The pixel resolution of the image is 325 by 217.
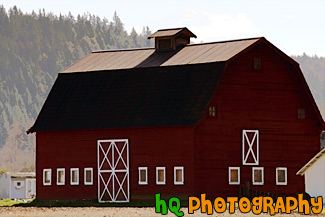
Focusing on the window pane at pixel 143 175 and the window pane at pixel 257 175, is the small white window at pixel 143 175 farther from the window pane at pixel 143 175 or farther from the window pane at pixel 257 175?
the window pane at pixel 257 175

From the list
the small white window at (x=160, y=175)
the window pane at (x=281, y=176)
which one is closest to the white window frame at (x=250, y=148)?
the window pane at (x=281, y=176)

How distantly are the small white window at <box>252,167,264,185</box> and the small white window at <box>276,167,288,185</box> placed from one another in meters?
1.22

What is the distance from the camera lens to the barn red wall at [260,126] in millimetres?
61812

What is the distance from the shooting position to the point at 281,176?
64688 millimetres

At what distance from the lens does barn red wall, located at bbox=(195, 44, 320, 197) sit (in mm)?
61812

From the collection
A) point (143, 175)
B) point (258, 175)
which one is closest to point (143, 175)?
point (143, 175)

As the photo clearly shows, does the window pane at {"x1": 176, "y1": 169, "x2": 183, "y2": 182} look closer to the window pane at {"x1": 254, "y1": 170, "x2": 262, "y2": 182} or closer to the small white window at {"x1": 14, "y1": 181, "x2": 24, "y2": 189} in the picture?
the window pane at {"x1": 254, "y1": 170, "x2": 262, "y2": 182}

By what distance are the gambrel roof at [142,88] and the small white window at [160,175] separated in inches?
102

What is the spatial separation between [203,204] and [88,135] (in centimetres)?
1290

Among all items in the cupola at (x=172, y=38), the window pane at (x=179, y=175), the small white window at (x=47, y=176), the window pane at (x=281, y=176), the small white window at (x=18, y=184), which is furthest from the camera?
the small white window at (x=18, y=184)

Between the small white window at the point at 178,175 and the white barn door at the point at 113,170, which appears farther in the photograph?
the white barn door at the point at 113,170

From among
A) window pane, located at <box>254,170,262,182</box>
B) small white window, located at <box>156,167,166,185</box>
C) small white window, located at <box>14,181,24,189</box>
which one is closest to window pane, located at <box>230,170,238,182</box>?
window pane, located at <box>254,170,262,182</box>

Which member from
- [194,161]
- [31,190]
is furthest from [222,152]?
[31,190]

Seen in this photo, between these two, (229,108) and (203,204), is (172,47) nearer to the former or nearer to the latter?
(229,108)
